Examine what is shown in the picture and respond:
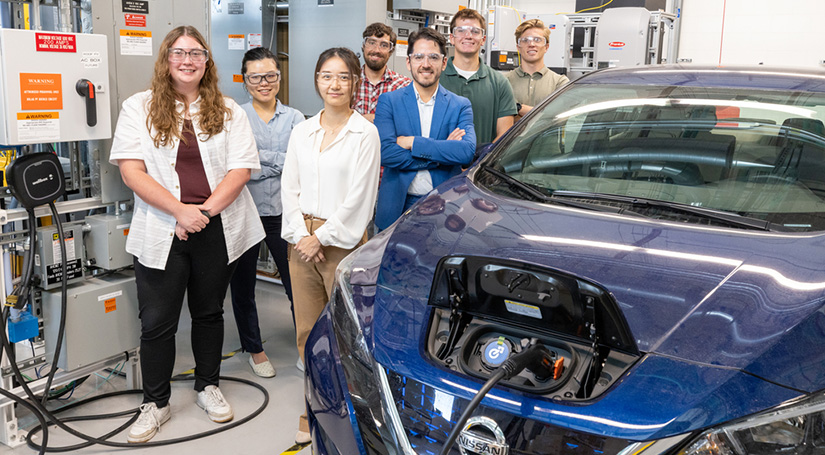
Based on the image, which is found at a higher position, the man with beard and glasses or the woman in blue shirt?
the man with beard and glasses

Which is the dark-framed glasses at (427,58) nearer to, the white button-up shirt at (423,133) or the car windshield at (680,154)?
the white button-up shirt at (423,133)

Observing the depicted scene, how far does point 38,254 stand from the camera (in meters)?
2.85

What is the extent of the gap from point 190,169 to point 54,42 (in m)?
0.71

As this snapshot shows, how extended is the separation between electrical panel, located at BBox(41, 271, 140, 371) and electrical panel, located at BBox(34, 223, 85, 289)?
0.19 ft

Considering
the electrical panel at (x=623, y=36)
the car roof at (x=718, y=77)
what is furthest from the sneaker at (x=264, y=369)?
→ the electrical panel at (x=623, y=36)

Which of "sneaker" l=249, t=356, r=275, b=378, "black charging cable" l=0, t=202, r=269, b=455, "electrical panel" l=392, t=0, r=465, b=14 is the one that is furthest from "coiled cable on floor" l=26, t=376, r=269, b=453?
"electrical panel" l=392, t=0, r=465, b=14

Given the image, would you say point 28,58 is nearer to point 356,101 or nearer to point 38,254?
point 38,254

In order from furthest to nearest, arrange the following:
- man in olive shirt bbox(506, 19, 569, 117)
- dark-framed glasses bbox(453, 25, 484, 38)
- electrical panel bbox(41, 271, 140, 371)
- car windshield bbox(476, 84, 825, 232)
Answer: man in olive shirt bbox(506, 19, 569, 117) → dark-framed glasses bbox(453, 25, 484, 38) → electrical panel bbox(41, 271, 140, 371) → car windshield bbox(476, 84, 825, 232)

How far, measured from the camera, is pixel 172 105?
2779 millimetres

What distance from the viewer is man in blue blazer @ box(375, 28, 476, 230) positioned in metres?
3.03

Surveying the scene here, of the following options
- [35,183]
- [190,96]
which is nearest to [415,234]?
[190,96]

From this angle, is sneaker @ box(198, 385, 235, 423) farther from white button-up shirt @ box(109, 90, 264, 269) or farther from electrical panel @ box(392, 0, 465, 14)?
electrical panel @ box(392, 0, 465, 14)

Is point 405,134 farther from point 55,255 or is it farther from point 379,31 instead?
point 55,255

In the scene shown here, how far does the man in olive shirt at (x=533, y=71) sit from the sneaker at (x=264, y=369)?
2.35 meters
